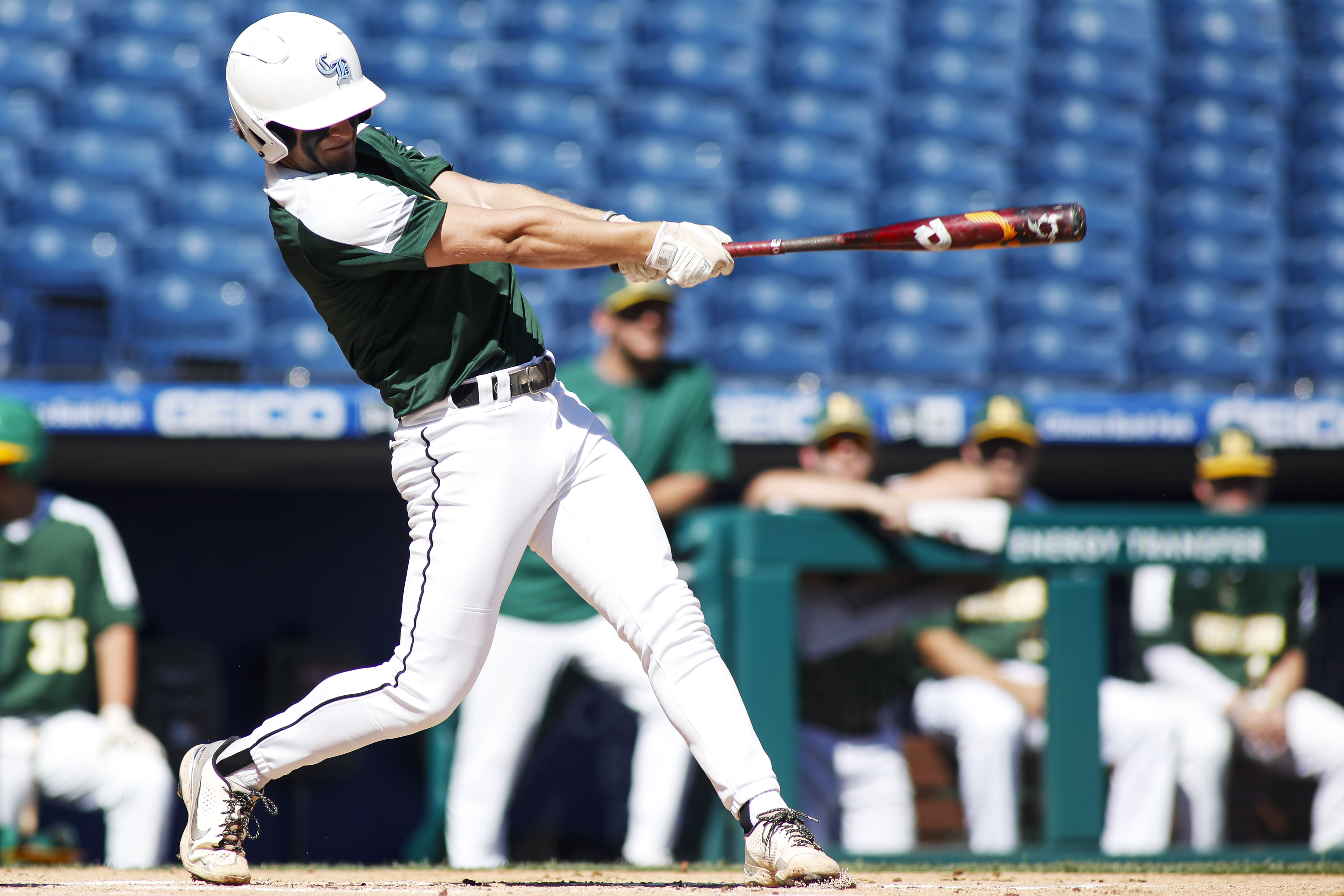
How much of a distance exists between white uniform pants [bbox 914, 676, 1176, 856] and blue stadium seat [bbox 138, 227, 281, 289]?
11.1 feet

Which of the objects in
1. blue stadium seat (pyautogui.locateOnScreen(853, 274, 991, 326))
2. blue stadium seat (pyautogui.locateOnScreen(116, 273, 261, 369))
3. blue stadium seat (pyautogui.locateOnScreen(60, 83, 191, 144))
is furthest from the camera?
blue stadium seat (pyautogui.locateOnScreen(853, 274, 991, 326))

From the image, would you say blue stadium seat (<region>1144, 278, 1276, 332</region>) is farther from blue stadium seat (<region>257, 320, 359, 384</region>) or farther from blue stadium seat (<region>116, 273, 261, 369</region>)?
blue stadium seat (<region>116, 273, 261, 369</region>)

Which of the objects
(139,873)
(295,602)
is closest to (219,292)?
(295,602)

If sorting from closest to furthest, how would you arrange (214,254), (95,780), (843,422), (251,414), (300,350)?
(95,780)
(843,422)
(251,414)
(300,350)
(214,254)

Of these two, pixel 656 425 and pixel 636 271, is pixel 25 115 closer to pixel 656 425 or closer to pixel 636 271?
pixel 656 425

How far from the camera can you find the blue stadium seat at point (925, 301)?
611 centimetres

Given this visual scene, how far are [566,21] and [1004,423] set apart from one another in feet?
12.7

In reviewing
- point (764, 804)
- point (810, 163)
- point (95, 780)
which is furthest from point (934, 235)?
point (810, 163)

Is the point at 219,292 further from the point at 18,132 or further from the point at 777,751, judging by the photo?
the point at 777,751

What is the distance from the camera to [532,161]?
625cm

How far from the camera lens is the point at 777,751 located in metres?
3.20

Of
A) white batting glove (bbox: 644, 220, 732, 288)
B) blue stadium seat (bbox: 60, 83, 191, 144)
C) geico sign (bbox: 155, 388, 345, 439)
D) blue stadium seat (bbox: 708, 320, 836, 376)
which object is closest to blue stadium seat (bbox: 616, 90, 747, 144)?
blue stadium seat (bbox: 708, 320, 836, 376)

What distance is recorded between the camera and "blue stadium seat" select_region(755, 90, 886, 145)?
6770 millimetres

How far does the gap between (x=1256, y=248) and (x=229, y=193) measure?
4.73m
